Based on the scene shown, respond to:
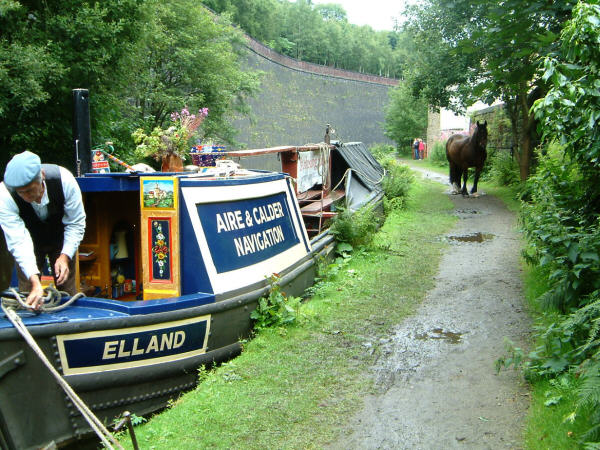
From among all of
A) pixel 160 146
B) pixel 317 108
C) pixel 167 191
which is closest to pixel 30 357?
pixel 167 191

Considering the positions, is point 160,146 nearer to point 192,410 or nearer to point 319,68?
point 192,410

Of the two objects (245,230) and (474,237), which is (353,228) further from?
(245,230)

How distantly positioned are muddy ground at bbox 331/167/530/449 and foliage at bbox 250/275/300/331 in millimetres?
998

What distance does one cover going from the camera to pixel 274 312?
5.82 meters

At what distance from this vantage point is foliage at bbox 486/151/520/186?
58.2ft

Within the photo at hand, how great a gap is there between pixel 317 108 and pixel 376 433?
4296 centimetres

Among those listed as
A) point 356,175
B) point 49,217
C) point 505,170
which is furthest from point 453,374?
point 505,170

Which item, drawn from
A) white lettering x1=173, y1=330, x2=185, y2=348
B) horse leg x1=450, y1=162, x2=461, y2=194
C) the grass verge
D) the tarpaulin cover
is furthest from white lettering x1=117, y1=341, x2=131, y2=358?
horse leg x1=450, y1=162, x2=461, y2=194

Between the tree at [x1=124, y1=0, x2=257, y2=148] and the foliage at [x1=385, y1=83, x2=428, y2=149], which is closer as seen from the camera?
the tree at [x1=124, y1=0, x2=257, y2=148]

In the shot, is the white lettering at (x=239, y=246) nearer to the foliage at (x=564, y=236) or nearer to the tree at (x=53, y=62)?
the foliage at (x=564, y=236)

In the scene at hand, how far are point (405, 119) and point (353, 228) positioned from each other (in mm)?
35563

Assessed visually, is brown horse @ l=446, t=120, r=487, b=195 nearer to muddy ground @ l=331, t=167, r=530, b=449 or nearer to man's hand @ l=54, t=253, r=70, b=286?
muddy ground @ l=331, t=167, r=530, b=449

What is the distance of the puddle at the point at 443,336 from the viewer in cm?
568

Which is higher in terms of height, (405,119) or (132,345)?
(405,119)
